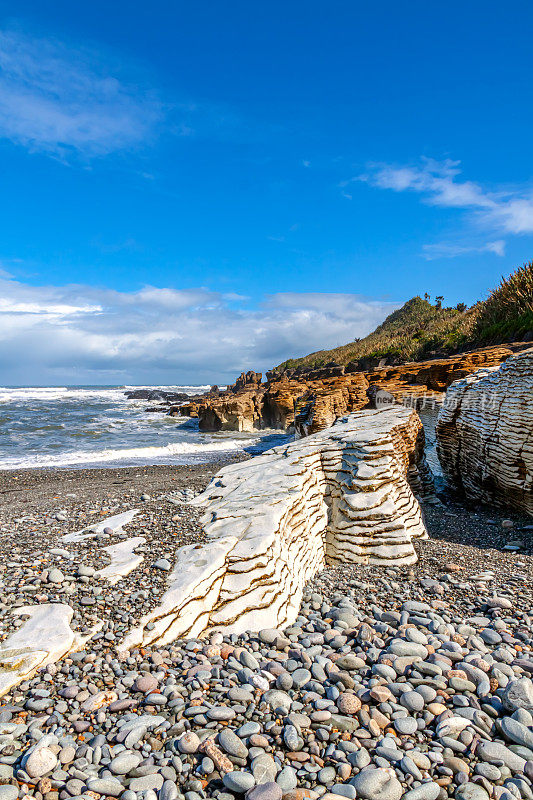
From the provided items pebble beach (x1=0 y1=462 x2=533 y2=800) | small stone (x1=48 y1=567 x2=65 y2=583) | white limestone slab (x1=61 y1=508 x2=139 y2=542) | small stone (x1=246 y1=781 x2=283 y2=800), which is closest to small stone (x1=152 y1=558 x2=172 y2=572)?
pebble beach (x1=0 y1=462 x2=533 y2=800)

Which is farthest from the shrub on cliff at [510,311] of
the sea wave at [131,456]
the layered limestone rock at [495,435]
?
the sea wave at [131,456]

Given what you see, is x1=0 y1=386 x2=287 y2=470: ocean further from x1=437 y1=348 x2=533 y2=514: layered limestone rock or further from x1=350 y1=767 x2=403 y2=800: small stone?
x1=350 y1=767 x2=403 y2=800: small stone

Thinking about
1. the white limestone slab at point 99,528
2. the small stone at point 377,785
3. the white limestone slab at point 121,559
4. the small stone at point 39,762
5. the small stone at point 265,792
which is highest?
the white limestone slab at point 121,559

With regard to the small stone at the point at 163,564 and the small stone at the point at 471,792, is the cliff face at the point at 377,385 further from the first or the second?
the small stone at the point at 471,792

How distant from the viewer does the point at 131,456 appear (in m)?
20.3

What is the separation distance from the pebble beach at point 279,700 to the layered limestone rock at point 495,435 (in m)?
3.83

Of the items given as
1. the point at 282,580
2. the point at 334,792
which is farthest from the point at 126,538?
the point at 334,792

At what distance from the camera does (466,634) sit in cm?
354

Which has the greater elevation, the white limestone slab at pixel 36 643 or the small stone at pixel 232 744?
the white limestone slab at pixel 36 643

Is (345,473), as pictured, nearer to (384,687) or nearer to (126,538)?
(126,538)

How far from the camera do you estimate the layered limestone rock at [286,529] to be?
3592mm

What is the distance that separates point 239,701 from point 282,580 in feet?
5.16

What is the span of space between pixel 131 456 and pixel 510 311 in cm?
2028

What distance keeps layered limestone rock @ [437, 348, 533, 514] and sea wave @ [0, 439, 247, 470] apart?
40.0 ft
